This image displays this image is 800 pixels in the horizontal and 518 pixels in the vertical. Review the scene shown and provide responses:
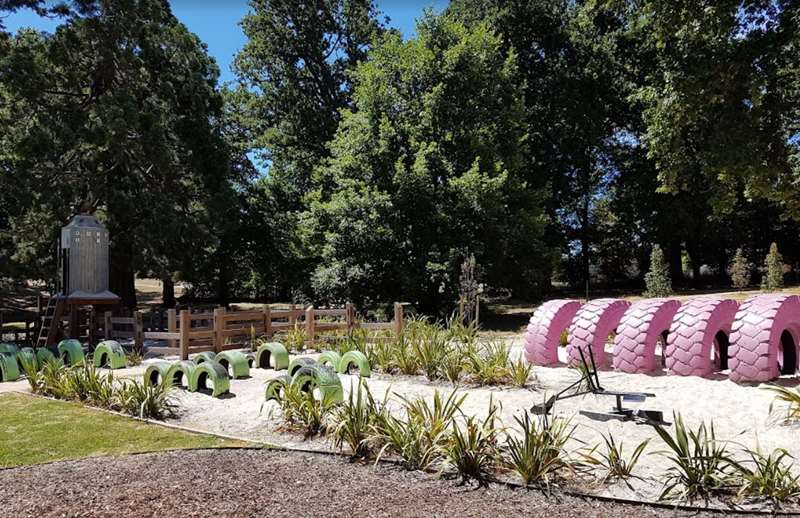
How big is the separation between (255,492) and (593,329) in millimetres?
6867

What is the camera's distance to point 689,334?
9.03m

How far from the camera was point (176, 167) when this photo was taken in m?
24.8

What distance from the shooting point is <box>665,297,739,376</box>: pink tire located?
349 inches

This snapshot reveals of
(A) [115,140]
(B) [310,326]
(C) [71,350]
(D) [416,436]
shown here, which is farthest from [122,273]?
(D) [416,436]

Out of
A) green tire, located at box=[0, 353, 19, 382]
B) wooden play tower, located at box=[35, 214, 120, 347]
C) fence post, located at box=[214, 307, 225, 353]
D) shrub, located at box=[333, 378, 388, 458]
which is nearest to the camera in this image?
shrub, located at box=[333, 378, 388, 458]

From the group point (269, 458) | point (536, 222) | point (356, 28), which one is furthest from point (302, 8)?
point (269, 458)

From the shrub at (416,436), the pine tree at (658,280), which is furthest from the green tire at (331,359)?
the pine tree at (658,280)

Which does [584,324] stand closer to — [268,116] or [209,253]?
→ [209,253]

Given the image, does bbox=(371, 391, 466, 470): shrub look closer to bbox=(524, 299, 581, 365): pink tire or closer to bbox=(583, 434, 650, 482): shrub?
bbox=(583, 434, 650, 482): shrub

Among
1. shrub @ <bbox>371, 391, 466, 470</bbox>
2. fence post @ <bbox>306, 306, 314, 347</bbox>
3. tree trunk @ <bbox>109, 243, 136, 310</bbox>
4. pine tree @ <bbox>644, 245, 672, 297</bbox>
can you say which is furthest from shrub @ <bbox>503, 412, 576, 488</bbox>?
tree trunk @ <bbox>109, 243, 136, 310</bbox>

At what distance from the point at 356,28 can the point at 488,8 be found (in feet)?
24.6

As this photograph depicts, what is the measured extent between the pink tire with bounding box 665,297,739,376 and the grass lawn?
20.5 feet

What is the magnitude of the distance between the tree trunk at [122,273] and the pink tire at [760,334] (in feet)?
70.8

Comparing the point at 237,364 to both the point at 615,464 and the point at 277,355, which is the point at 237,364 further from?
the point at 615,464
